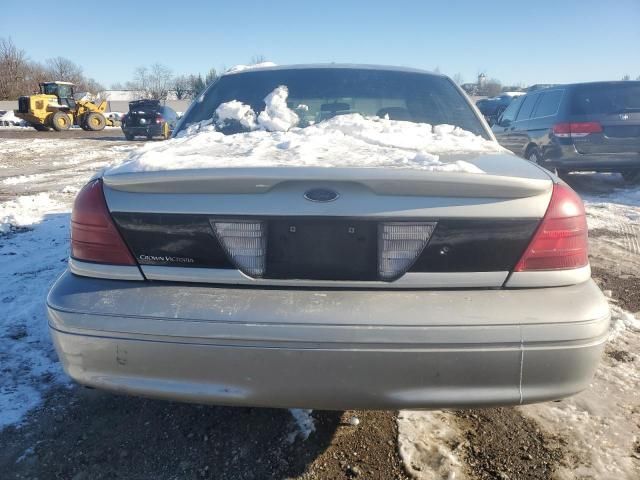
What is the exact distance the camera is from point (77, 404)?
2.41m

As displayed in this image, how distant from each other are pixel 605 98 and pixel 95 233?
784cm

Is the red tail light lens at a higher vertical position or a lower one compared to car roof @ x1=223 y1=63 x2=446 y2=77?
lower

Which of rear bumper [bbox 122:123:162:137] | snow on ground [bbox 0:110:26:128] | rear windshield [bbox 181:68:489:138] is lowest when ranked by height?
snow on ground [bbox 0:110:26:128]

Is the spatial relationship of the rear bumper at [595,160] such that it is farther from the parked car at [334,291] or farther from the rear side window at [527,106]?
the parked car at [334,291]

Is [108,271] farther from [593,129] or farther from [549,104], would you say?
[549,104]

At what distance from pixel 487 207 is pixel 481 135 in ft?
4.08

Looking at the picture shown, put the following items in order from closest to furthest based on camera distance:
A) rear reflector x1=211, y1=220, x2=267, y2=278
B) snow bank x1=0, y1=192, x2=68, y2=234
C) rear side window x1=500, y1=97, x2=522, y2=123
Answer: rear reflector x1=211, y1=220, x2=267, y2=278 < snow bank x1=0, y1=192, x2=68, y2=234 < rear side window x1=500, y1=97, x2=522, y2=123

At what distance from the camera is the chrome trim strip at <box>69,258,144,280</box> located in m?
1.76

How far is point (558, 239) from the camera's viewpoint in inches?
68.1

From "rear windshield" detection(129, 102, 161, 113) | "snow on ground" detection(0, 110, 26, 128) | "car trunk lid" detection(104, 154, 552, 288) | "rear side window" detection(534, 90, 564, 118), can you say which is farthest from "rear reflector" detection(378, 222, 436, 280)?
"snow on ground" detection(0, 110, 26, 128)

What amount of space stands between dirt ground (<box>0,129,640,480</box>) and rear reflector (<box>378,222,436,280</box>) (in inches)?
34.9

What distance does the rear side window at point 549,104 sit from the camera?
7.75m

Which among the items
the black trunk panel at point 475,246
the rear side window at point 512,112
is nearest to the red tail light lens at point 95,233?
the black trunk panel at point 475,246

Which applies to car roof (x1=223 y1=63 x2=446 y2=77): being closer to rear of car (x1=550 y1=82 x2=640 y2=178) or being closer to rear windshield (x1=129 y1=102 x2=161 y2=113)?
rear of car (x1=550 y1=82 x2=640 y2=178)
